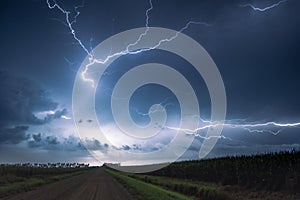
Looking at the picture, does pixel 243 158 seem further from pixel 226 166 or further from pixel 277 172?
pixel 277 172

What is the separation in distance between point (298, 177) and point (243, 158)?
11.8 m

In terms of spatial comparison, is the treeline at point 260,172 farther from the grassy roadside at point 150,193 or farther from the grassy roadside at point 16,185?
the grassy roadside at point 16,185

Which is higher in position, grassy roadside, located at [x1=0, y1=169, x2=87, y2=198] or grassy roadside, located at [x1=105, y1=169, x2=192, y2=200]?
grassy roadside, located at [x1=0, y1=169, x2=87, y2=198]

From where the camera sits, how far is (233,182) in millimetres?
38750

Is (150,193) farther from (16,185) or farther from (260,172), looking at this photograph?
(16,185)

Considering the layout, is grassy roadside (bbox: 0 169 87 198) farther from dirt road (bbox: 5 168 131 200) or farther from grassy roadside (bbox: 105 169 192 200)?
grassy roadside (bbox: 105 169 192 200)

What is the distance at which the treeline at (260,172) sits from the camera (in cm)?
2962

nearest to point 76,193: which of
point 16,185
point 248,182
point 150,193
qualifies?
point 150,193

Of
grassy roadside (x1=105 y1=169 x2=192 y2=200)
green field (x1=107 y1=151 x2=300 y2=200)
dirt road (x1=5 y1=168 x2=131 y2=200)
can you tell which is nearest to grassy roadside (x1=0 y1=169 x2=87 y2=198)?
dirt road (x1=5 y1=168 x2=131 y2=200)

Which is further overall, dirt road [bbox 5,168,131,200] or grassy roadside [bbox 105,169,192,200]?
grassy roadside [bbox 105,169,192,200]

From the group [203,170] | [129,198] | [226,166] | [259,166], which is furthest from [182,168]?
[129,198]

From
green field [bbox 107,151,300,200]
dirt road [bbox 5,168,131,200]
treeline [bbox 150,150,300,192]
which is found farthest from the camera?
treeline [bbox 150,150,300,192]

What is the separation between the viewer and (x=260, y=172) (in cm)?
3378

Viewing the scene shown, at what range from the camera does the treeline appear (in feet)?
97.2
